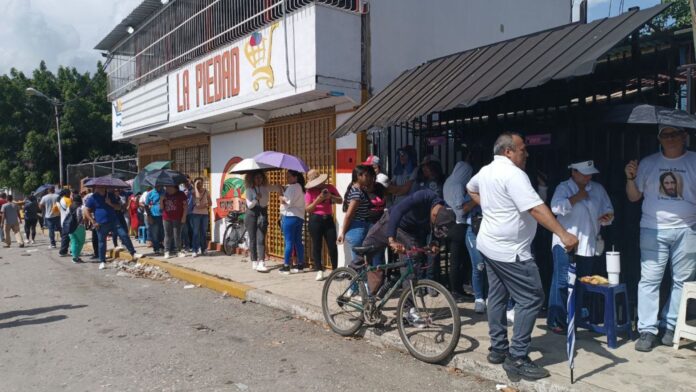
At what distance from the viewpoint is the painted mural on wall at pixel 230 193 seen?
11.3m

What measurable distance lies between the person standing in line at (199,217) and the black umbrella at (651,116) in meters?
8.36

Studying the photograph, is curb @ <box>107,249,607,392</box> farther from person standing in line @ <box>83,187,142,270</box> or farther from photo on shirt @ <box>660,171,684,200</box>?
photo on shirt @ <box>660,171,684,200</box>

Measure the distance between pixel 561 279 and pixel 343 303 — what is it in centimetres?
223

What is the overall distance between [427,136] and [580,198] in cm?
287

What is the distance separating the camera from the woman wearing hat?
783 centimetres

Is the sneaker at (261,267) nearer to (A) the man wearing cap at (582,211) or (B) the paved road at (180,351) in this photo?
(B) the paved road at (180,351)

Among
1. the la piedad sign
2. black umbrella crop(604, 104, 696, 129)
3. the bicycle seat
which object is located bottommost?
the bicycle seat

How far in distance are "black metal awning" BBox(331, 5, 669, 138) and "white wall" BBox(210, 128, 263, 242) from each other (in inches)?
157

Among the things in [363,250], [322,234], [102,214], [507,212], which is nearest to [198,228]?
[102,214]

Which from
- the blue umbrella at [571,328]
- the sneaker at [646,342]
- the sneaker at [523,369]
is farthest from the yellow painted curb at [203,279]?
the sneaker at [646,342]

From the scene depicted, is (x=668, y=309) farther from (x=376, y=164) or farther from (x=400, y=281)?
(x=376, y=164)

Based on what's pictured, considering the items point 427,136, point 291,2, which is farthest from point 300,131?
point 427,136

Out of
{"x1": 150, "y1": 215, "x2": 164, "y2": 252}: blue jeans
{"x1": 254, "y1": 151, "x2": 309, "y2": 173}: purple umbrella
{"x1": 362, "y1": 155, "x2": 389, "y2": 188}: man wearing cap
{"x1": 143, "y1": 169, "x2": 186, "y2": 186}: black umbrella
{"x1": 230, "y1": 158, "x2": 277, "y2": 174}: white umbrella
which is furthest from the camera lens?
{"x1": 150, "y1": 215, "x2": 164, "y2": 252}: blue jeans

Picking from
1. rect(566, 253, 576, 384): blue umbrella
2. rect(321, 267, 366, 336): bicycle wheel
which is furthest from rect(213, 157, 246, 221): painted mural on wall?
rect(566, 253, 576, 384): blue umbrella
